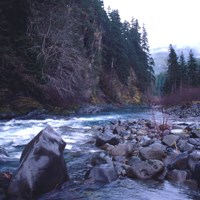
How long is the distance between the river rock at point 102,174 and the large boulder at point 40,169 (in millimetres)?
571

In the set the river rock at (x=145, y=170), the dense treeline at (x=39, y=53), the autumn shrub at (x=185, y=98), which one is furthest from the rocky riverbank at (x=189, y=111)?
the river rock at (x=145, y=170)

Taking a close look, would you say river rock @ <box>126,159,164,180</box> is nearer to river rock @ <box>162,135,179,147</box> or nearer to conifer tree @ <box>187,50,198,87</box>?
river rock @ <box>162,135,179,147</box>

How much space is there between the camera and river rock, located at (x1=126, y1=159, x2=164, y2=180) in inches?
262

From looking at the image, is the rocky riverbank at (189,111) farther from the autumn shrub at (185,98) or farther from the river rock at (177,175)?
the river rock at (177,175)


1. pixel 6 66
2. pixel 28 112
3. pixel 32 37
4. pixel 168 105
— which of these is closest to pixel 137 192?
pixel 28 112

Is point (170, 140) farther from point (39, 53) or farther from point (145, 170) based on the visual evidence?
point (39, 53)

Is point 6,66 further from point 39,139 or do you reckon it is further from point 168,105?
point 168,105

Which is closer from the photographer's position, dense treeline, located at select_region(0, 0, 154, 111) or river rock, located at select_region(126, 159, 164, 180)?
river rock, located at select_region(126, 159, 164, 180)

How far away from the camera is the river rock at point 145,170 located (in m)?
6.66

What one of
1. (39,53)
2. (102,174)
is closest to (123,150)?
(102,174)

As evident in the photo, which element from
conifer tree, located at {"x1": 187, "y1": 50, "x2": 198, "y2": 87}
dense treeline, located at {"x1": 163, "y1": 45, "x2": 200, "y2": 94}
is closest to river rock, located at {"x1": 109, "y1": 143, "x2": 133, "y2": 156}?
conifer tree, located at {"x1": 187, "y1": 50, "x2": 198, "y2": 87}

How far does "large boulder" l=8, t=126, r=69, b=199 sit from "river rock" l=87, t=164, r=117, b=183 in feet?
1.87

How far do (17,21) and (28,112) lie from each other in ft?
27.7

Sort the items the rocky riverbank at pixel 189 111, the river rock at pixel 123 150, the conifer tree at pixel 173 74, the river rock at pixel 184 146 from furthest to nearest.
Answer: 1. the conifer tree at pixel 173 74
2. the rocky riverbank at pixel 189 111
3. the river rock at pixel 123 150
4. the river rock at pixel 184 146
